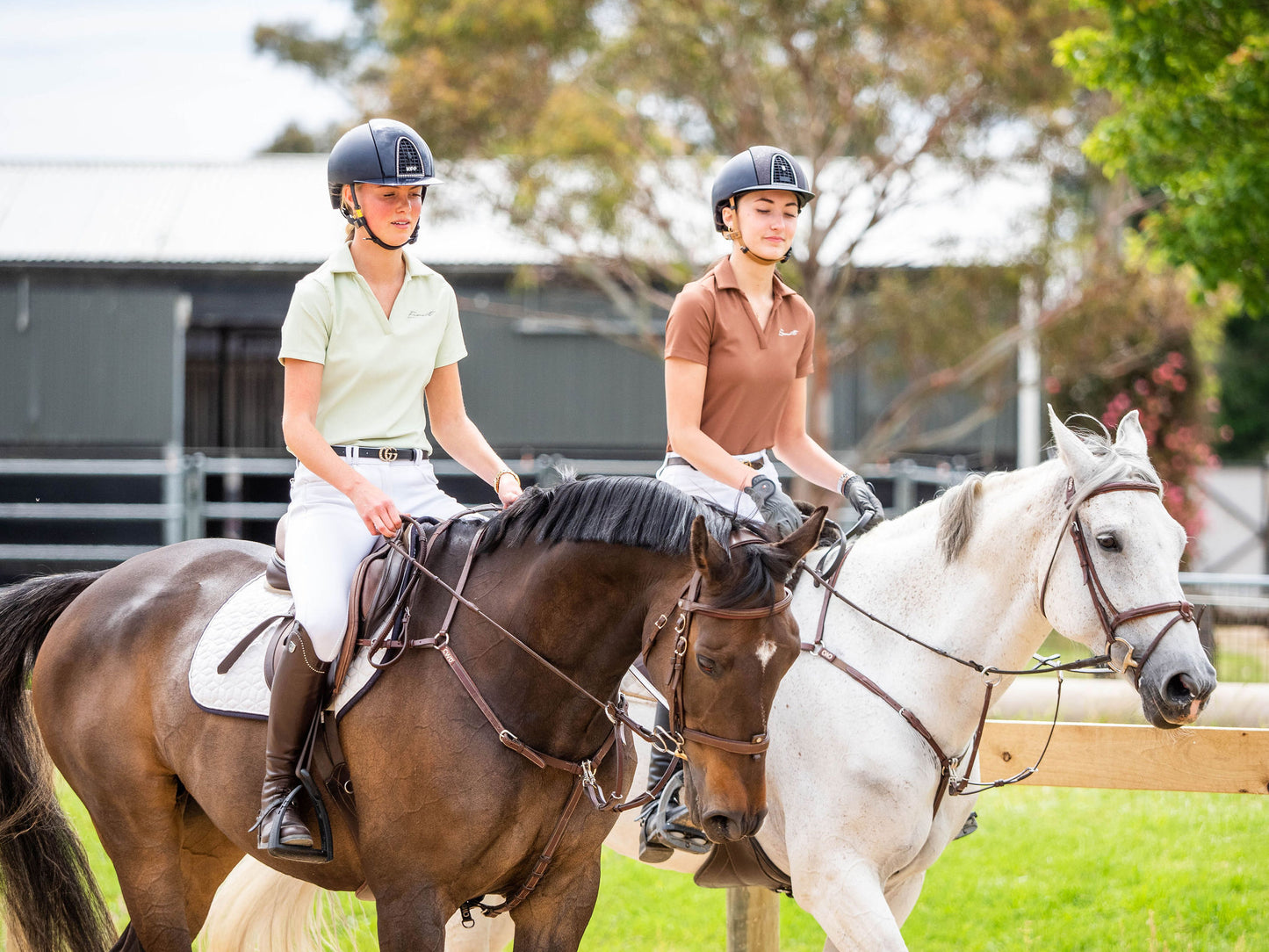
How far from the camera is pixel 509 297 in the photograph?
55.3 ft

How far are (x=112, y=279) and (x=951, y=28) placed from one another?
37.7ft

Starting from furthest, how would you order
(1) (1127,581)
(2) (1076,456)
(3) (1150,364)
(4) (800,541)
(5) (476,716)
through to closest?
(3) (1150,364) < (2) (1076,456) < (1) (1127,581) < (5) (476,716) < (4) (800,541)

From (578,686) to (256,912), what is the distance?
6.07 feet

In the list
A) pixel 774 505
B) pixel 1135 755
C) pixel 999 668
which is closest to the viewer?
pixel 774 505

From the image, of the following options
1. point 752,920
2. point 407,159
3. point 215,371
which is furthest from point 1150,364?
point 407,159

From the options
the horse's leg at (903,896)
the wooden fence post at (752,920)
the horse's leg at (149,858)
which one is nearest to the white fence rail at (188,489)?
the wooden fence post at (752,920)

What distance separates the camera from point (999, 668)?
3570 millimetres

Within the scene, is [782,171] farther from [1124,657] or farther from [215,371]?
[215,371]

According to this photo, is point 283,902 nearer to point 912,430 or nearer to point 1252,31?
point 1252,31

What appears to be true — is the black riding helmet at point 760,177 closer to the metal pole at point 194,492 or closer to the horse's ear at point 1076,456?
the horse's ear at point 1076,456

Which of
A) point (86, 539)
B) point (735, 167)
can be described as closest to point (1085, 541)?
point (735, 167)

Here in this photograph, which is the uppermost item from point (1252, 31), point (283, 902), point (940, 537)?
point (1252, 31)

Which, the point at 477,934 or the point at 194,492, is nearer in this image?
the point at 477,934

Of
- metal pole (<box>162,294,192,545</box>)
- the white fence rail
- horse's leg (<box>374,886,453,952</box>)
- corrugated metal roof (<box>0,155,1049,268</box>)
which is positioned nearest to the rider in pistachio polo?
horse's leg (<box>374,886,453,952</box>)
